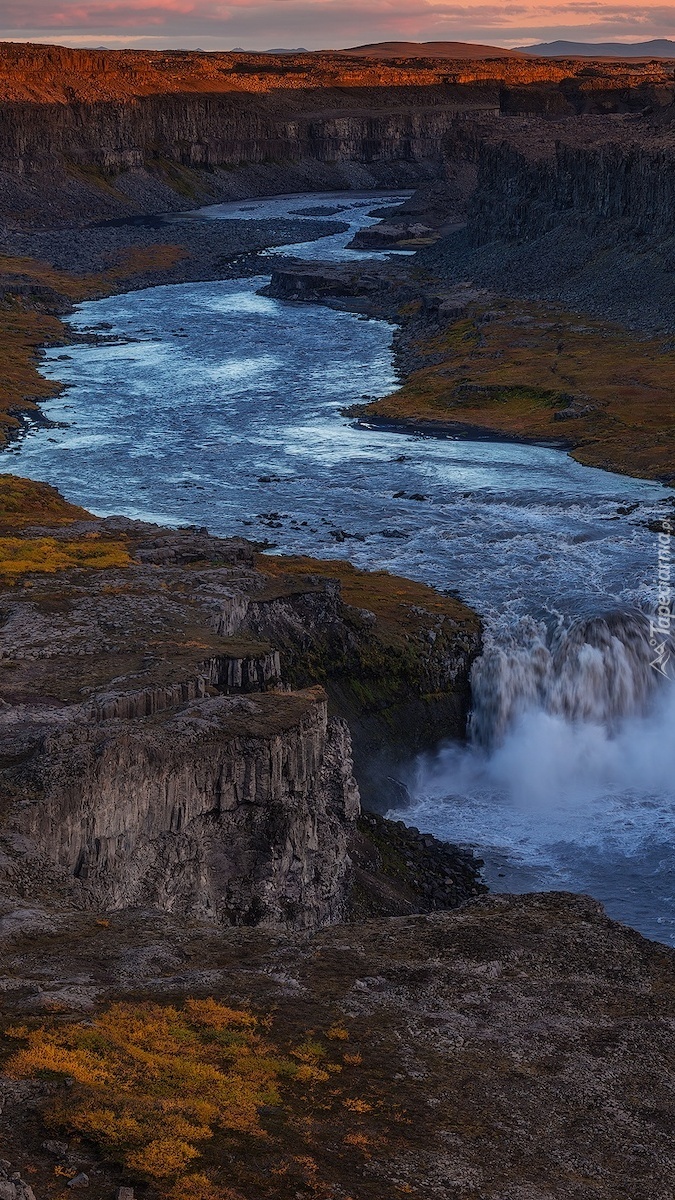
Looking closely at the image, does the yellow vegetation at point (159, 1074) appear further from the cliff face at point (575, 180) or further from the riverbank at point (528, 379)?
the cliff face at point (575, 180)

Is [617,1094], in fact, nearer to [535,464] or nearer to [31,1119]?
[31,1119]

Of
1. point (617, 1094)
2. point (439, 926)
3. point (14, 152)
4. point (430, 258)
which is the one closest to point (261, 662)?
point (439, 926)

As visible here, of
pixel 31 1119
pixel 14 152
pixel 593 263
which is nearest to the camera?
pixel 31 1119

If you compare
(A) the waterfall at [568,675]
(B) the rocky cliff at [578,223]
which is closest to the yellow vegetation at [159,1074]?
(A) the waterfall at [568,675]

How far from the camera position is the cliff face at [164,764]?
29141 millimetres

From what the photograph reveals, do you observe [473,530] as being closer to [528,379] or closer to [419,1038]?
[528,379]

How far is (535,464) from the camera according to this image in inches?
3036

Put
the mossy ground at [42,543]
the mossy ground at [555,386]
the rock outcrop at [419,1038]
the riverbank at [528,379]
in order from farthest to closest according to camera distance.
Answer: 1. the riverbank at [528,379]
2. the mossy ground at [555,386]
3. the mossy ground at [42,543]
4. the rock outcrop at [419,1038]

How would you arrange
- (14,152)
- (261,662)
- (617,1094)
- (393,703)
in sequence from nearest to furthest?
(617,1094) → (261,662) → (393,703) → (14,152)

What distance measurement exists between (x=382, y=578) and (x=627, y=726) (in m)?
12.2

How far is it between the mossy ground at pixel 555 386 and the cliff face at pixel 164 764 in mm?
39304

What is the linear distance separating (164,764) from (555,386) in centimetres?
6536

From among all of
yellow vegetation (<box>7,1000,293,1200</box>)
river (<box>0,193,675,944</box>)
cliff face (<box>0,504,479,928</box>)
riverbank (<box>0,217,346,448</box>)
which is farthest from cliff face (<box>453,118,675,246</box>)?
yellow vegetation (<box>7,1000,293,1200</box>)

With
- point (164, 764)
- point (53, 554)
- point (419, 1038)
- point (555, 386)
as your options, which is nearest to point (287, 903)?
point (164, 764)
